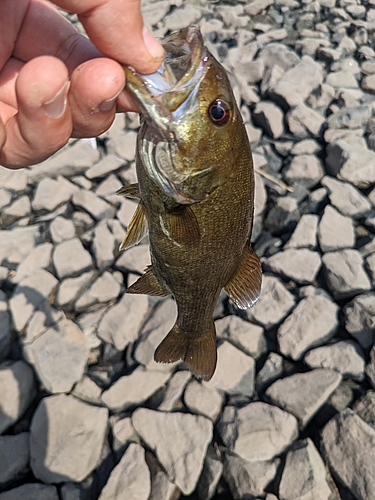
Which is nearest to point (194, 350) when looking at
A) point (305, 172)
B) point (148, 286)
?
→ point (148, 286)

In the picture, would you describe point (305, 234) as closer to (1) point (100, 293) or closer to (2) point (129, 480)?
(1) point (100, 293)

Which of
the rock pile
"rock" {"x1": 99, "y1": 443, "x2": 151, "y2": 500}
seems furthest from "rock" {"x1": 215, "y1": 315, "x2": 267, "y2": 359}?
"rock" {"x1": 99, "y1": 443, "x2": 151, "y2": 500}

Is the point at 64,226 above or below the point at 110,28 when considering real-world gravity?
below

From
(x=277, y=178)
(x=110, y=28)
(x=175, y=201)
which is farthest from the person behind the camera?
(x=277, y=178)

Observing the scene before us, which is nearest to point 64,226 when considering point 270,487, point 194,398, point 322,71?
point 194,398

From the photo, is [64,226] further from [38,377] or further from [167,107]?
[167,107]
